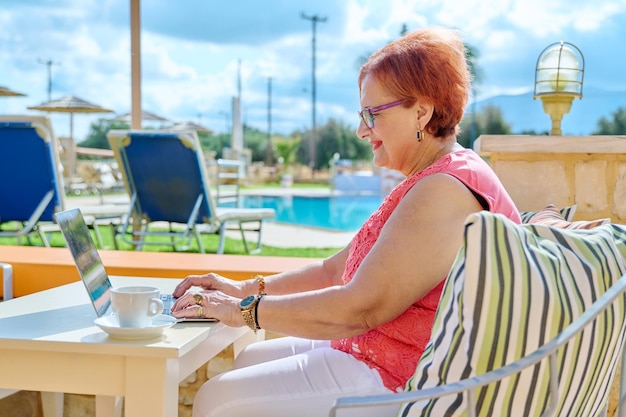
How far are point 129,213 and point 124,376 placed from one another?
13.6 ft

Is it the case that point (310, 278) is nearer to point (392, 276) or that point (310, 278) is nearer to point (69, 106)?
point (392, 276)

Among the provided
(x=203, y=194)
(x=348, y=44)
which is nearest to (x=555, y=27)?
(x=348, y=44)

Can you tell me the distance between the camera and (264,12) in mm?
52156

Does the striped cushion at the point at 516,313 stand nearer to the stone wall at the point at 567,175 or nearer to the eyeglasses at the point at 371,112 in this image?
the eyeglasses at the point at 371,112

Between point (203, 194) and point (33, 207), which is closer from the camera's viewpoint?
point (33, 207)

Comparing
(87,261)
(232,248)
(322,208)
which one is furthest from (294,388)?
(322,208)

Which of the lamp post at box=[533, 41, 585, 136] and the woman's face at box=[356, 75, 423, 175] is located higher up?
the lamp post at box=[533, 41, 585, 136]

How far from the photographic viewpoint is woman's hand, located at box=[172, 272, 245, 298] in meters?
1.84

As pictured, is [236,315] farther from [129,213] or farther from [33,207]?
[129,213]

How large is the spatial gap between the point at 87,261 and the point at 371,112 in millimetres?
→ 736

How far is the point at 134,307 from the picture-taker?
53.1 inches

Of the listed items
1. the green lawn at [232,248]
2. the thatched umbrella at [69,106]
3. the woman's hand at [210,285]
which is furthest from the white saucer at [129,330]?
the thatched umbrella at [69,106]

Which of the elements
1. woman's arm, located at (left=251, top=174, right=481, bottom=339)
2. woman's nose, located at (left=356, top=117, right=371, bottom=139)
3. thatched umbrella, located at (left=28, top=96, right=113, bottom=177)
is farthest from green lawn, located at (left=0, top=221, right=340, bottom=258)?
thatched umbrella, located at (left=28, top=96, right=113, bottom=177)

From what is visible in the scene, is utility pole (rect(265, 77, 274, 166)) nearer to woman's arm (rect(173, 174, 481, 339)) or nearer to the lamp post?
the lamp post
